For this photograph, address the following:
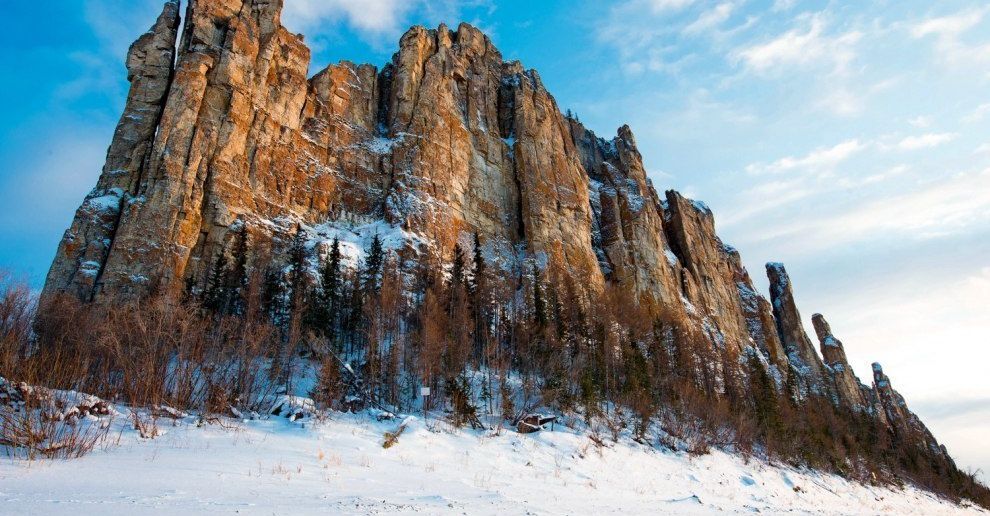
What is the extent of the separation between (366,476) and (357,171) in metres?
63.3

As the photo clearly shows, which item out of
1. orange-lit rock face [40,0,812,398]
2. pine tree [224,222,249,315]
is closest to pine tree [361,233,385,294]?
orange-lit rock face [40,0,812,398]

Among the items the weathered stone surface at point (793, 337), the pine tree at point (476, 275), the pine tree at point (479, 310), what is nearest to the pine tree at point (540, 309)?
the pine tree at point (479, 310)

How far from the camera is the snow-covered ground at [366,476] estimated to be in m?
8.96

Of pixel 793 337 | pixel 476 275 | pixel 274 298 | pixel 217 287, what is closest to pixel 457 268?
pixel 476 275

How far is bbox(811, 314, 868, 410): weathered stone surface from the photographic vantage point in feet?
370

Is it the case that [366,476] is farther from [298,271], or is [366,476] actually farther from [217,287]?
[217,287]

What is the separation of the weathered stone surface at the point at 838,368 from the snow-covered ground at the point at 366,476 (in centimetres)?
10000

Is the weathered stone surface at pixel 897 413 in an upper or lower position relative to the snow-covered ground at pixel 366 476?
upper

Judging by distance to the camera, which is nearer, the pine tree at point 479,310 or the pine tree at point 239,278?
the pine tree at point 239,278

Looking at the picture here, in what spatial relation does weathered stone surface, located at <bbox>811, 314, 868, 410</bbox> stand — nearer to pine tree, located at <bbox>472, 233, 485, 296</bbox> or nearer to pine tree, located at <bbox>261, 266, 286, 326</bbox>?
pine tree, located at <bbox>472, 233, 485, 296</bbox>

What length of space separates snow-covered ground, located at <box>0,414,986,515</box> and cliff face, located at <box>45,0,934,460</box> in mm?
38122

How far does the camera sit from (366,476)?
13289mm

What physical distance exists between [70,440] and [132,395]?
9978mm

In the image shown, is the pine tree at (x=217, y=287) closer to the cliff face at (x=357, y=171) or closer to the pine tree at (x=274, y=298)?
the cliff face at (x=357, y=171)
